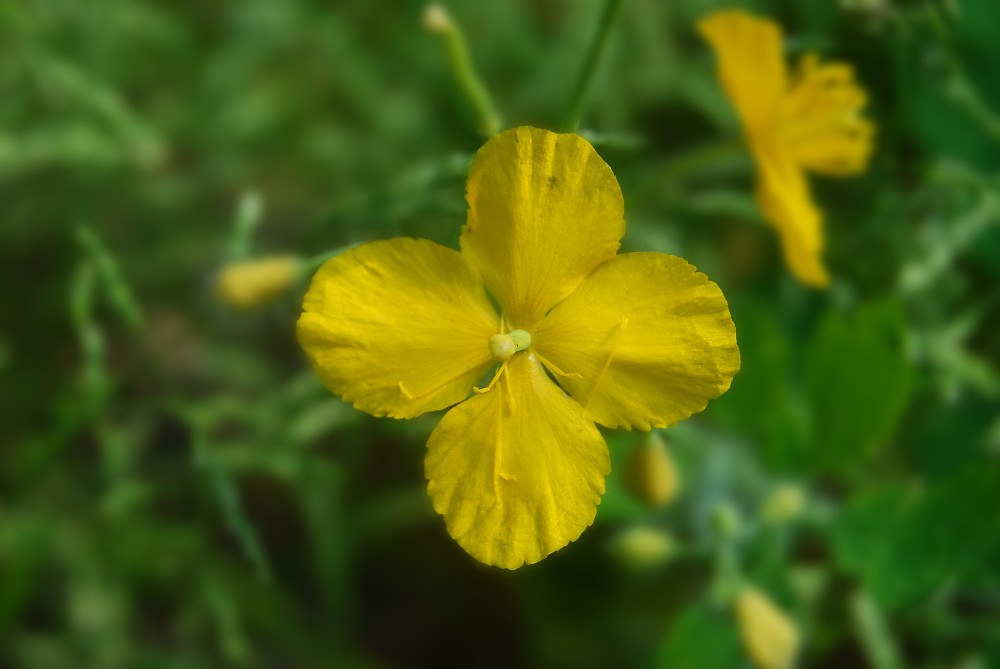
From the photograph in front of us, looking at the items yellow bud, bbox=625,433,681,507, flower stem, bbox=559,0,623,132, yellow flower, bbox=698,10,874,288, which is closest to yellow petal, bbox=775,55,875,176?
yellow flower, bbox=698,10,874,288

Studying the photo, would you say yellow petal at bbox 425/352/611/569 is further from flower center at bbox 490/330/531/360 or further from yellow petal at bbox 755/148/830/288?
yellow petal at bbox 755/148/830/288

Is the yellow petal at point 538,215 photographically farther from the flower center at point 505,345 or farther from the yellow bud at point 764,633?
the yellow bud at point 764,633

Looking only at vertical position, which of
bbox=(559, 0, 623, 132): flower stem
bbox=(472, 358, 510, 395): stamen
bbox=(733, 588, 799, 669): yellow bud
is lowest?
bbox=(733, 588, 799, 669): yellow bud

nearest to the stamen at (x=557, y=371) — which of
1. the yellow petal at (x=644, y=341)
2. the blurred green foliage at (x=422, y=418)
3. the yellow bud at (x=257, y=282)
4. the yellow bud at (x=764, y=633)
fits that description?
the yellow petal at (x=644, y=341)

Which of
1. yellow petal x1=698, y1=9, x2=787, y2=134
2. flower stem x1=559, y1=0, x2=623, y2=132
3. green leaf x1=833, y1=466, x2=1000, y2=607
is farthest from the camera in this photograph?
green leaf x1=833, y1=466, x2=1000, y2=607

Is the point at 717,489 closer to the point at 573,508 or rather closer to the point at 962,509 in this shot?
the point at 962,509

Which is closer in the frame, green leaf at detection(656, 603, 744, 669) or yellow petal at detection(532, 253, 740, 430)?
yellow petal at detection(532, 253, 740, 430)

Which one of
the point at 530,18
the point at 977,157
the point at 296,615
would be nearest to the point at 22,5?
the point at 530,18
